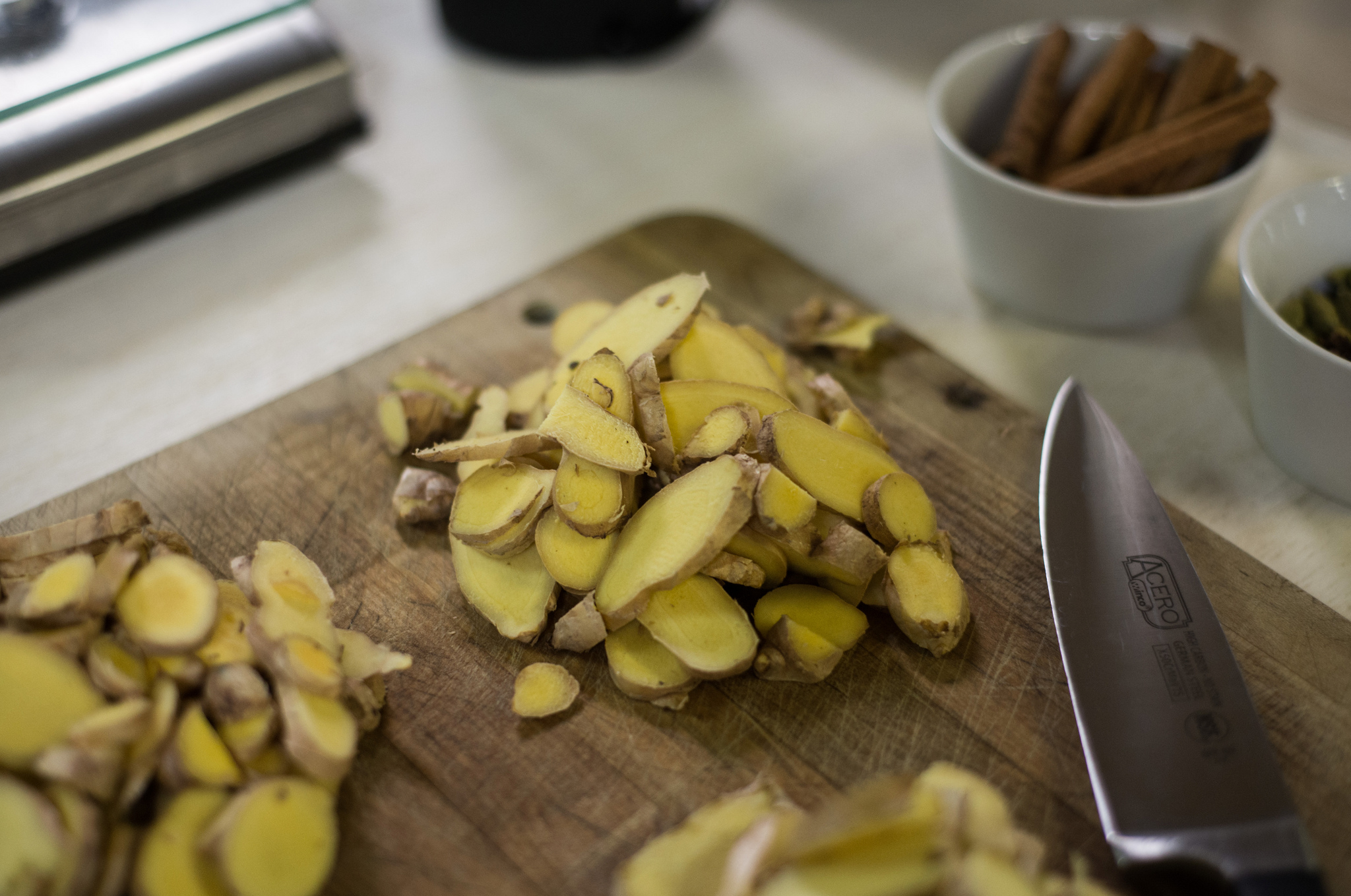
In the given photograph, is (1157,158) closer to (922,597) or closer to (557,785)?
(922,597)

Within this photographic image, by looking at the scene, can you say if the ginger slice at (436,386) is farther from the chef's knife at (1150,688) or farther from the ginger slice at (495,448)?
the chef's knife at (1150,688)

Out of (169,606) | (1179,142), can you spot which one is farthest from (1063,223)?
(169,606)

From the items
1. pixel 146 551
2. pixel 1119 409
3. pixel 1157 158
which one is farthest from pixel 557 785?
pixel 1157 158

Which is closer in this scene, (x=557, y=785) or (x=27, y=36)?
(x=557, y=785)

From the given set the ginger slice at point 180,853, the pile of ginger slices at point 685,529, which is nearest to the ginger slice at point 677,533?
the pile of ginger slices at point 685,529

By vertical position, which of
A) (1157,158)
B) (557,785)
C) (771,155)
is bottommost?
(557,785)

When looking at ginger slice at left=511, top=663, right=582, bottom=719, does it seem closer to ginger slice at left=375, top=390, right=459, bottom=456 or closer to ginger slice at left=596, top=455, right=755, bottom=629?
ginger slice at left=596, top=455, right=755, bottom=629

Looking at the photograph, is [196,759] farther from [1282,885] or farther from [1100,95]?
[1100,95]
